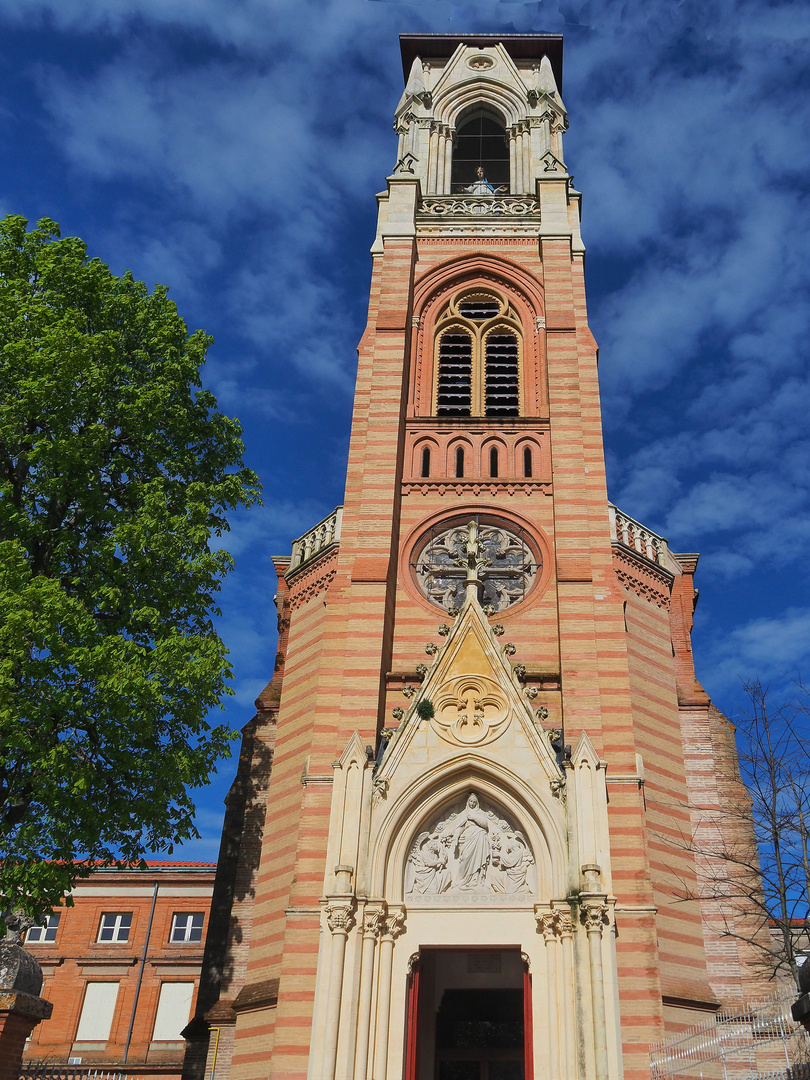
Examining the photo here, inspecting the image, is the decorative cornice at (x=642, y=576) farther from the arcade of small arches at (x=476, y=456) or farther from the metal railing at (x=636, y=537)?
the arcade of small arches at (x=476, y=456)

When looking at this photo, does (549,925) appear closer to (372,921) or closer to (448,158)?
(372,921)

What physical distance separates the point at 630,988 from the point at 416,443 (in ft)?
41.3

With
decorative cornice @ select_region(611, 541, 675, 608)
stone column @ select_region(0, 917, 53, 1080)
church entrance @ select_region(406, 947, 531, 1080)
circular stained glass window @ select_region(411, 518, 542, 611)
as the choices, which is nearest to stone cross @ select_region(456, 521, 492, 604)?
circular stained glass window @ select_region(411, 518, 542, 611)

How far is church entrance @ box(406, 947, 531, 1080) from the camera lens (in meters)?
15.8

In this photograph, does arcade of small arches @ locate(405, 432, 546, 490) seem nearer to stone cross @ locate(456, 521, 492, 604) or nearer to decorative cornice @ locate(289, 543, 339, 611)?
decorative cornice @ locate(289, 543, 339, 611)

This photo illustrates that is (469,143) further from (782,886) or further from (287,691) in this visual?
(782,886)

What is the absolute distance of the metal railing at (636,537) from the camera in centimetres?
2156

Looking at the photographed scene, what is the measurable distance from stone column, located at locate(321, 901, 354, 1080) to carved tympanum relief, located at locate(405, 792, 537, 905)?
1373 mm

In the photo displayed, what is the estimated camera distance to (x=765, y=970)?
59.5 feet

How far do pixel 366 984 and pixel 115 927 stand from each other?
23941 millimetres

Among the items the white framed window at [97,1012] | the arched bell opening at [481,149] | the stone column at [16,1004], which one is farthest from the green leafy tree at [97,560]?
the white framed window at [97,1012]

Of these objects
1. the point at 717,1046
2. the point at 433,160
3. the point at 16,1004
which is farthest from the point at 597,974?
the point at 433,160

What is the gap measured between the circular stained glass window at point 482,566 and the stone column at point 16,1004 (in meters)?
10.7

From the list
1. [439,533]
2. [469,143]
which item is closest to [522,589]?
[439,533]
